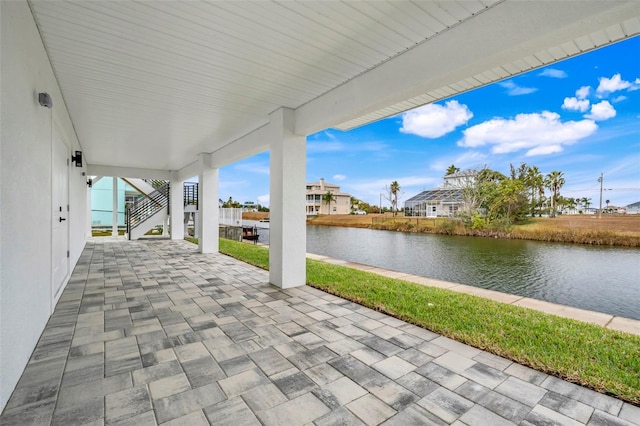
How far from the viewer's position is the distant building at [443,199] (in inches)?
819

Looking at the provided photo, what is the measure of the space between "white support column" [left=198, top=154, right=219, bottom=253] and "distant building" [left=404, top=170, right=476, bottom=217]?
15.6m

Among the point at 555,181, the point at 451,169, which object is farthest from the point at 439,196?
the point at 555,181

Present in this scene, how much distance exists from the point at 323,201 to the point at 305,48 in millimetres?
41020

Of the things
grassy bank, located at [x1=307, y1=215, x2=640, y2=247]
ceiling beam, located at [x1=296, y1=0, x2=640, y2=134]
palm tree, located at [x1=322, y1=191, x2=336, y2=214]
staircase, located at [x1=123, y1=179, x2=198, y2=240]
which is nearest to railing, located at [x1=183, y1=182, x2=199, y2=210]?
staircase, located at [x1=123, y1=179, x2=198, y2=240]

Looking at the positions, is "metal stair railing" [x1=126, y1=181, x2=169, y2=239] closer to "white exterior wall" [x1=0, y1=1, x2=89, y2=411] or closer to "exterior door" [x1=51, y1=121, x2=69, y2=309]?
"exterior door" [x1=51, y1=121, x2=69, y2=309]

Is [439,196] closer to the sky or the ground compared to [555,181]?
closer to the ground

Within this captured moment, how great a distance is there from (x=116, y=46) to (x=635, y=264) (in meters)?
12.7

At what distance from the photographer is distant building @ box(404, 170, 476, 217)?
68.2ft

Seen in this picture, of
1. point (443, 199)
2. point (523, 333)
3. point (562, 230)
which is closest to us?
point (523, 333)

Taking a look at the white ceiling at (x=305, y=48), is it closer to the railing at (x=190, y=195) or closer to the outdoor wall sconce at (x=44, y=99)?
the outdoor wall sconce at (x=44, y=99)

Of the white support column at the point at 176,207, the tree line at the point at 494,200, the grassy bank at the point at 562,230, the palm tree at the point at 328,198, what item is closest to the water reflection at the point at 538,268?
the grassy bank at the point at 562,230

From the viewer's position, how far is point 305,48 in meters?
2.86

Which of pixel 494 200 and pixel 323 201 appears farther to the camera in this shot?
pixel 323 201

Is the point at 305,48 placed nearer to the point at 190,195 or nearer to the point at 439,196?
the point at 190,195
